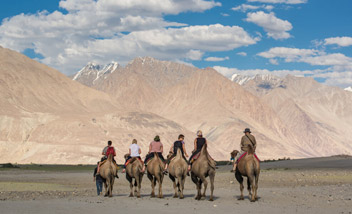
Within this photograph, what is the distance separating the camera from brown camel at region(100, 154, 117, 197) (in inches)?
813

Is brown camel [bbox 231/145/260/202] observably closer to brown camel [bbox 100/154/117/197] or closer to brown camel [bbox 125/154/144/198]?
brown camel [bbox 125/154/144/198]

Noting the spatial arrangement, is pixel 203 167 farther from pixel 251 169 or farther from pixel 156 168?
pixel 156 168

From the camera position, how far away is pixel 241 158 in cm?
1839

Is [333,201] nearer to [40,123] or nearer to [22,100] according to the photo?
[40,123]

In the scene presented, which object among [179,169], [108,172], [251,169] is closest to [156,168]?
[179,169]

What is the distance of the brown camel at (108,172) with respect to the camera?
2064 cm

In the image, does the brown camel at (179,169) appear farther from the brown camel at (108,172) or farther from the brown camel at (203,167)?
the brown camel at (108,172)

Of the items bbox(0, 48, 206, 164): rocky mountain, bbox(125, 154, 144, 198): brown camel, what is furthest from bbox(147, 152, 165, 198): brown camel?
bbox(0, 48, 206, 164): rocky mountain

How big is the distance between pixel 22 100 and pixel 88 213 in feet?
467

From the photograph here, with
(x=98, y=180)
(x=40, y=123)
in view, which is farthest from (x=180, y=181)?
(x=40, y=123)

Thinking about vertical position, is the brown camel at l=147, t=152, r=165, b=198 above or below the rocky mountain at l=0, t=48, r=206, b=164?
below

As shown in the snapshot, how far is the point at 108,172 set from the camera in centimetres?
2067

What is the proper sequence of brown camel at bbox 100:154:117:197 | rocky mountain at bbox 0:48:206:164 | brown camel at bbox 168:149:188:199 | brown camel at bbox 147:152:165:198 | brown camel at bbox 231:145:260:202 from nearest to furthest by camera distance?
1. brown camel at bbox 231:145:260:202
2. brown camel at bbox 168:149:188:199
3. brown camel at bbox 147:152:165:198
4. brown camel at bbox 100:154:117:197
5. rocky mountain at bbox 0:48:206:164

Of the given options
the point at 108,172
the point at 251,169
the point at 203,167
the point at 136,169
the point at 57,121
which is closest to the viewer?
the point at 251,169
